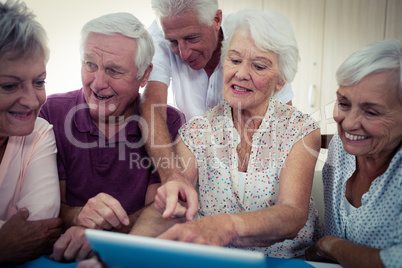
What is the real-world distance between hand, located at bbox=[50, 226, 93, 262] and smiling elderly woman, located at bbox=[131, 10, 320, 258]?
0.52ft

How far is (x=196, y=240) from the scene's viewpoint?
74 cm

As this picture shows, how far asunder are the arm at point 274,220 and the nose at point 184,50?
613 millimetres

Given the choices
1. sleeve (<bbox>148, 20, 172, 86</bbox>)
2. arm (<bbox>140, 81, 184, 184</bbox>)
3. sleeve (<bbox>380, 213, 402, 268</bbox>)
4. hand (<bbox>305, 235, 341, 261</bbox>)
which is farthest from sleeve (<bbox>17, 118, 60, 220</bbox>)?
sleeve (<bbox>380, 213, 402, 268</bbox>)

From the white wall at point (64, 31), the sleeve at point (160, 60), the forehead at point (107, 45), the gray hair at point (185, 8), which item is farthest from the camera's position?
the white wall at point (64, 31)

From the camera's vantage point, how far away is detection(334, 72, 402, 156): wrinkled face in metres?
0.95

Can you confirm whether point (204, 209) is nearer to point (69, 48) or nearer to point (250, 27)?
point (250, 27)

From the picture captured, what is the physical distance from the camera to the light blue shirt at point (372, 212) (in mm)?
910

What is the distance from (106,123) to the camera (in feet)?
4.46

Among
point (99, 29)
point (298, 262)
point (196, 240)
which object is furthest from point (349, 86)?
point (99, 29)

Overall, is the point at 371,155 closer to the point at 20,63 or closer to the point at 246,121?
the point at 246,121

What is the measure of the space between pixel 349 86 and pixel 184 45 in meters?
0.71

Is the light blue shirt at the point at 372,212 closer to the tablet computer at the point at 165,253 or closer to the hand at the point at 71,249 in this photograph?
the tablet computer at the point at 165,253

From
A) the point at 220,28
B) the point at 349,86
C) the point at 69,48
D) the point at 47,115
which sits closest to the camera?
the point at 349,86

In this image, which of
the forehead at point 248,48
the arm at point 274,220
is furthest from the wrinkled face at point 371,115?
the forehead at point 248,48
